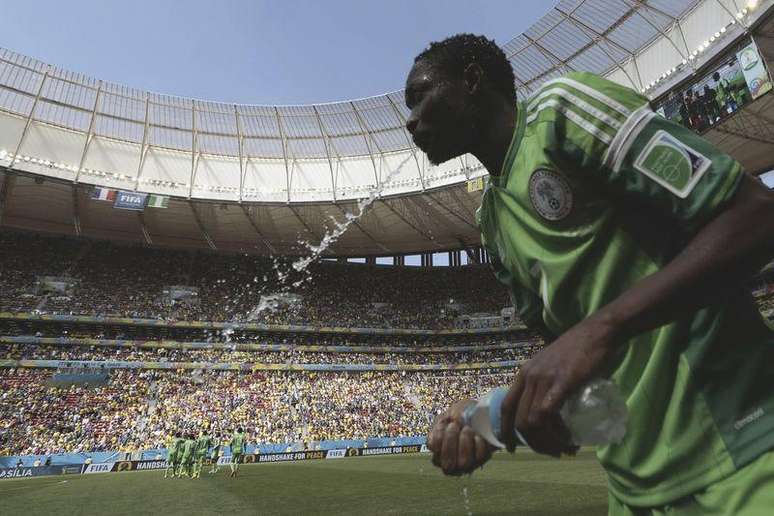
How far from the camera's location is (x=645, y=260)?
1.12 m

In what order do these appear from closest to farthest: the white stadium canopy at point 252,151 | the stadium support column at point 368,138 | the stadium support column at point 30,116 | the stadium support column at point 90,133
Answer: the white stadium canopy at point 252,151
the stadium support column at point 30,116
the stadium support column at point 90,133
the stadium support column at point 368,138

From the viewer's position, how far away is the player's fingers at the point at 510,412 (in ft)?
3.14

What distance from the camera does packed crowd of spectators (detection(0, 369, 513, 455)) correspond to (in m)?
23.8

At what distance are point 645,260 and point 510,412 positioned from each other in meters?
0.50

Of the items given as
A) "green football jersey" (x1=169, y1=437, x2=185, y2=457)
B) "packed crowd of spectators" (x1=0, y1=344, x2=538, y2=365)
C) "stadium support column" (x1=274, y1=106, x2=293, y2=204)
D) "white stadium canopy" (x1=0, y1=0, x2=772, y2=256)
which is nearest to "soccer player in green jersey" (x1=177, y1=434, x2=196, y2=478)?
"green football jersey" (x1=169, y1=437, x2=185, y2=457)

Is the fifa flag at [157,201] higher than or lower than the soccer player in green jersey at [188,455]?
higher

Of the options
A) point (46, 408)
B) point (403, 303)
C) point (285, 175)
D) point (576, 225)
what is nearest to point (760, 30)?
point (576, 225)

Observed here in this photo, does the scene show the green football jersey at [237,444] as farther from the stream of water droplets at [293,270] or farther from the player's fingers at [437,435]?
the stream of water droplets at [293,270]

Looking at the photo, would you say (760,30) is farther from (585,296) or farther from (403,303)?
(403,303)

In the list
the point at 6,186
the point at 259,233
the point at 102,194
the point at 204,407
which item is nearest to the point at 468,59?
the point at 204,407

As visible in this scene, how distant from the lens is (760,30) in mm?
17953

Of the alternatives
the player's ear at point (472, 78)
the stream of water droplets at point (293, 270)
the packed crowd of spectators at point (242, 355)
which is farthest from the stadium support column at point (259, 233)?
the player's ear at point (472, 78)

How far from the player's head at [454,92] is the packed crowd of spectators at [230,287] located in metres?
36.7

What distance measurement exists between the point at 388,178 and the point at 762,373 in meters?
30.9
